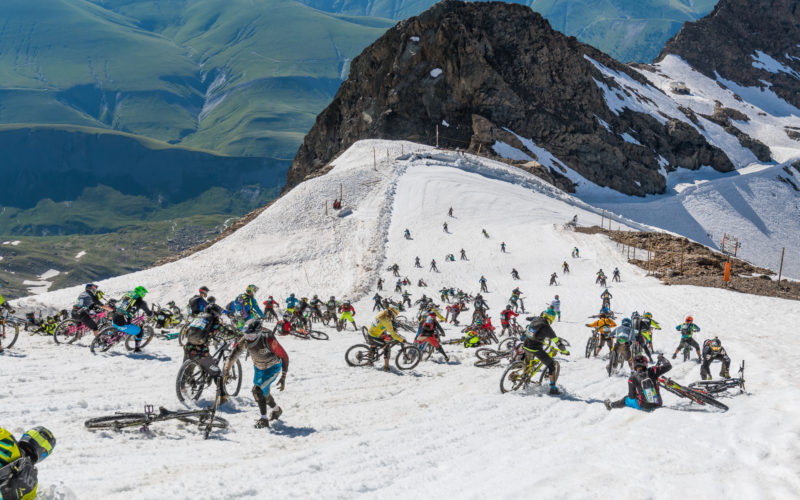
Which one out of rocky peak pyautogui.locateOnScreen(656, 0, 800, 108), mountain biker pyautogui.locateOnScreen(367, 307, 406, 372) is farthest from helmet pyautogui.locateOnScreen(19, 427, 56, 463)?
rocky peak pyautogui.locateOnScreen(656, 0, 800, 108)

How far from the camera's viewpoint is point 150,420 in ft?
27.8

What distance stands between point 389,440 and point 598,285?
3027cm

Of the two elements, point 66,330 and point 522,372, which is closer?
point 522,372

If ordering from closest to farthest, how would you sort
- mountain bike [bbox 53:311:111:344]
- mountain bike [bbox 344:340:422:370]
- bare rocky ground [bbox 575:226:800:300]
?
mountain bike [bbox 344:340:422:370] < mountain bike [bbox 53:311:111:344] < bare rocky ground [bbox 575:226:800:300]

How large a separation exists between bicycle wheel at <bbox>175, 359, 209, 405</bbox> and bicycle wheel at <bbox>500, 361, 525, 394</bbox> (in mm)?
6056

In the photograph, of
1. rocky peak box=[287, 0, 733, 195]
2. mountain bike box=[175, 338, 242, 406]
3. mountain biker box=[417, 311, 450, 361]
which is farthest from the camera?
rocky peak box=[287, 0, 733, 195]

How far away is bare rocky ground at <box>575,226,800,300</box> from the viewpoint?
32031mm

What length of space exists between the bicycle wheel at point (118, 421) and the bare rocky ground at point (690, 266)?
1257 inches

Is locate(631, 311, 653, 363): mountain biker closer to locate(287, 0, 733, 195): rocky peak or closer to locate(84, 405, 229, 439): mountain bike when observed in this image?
locate(84, 405, 229, 439): mountain bike

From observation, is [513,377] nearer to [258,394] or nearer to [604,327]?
[258,394]

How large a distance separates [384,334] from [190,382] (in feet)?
17.5

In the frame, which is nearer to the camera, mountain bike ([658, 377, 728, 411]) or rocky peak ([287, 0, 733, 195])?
mountain bike ([658, 377, 728, 411])

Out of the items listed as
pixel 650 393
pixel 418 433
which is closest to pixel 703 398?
pixel 650 393

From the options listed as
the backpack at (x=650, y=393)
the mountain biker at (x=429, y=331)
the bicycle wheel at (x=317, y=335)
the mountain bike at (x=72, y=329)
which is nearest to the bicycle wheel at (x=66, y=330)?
the mountain bike at (x=72, y=329)
